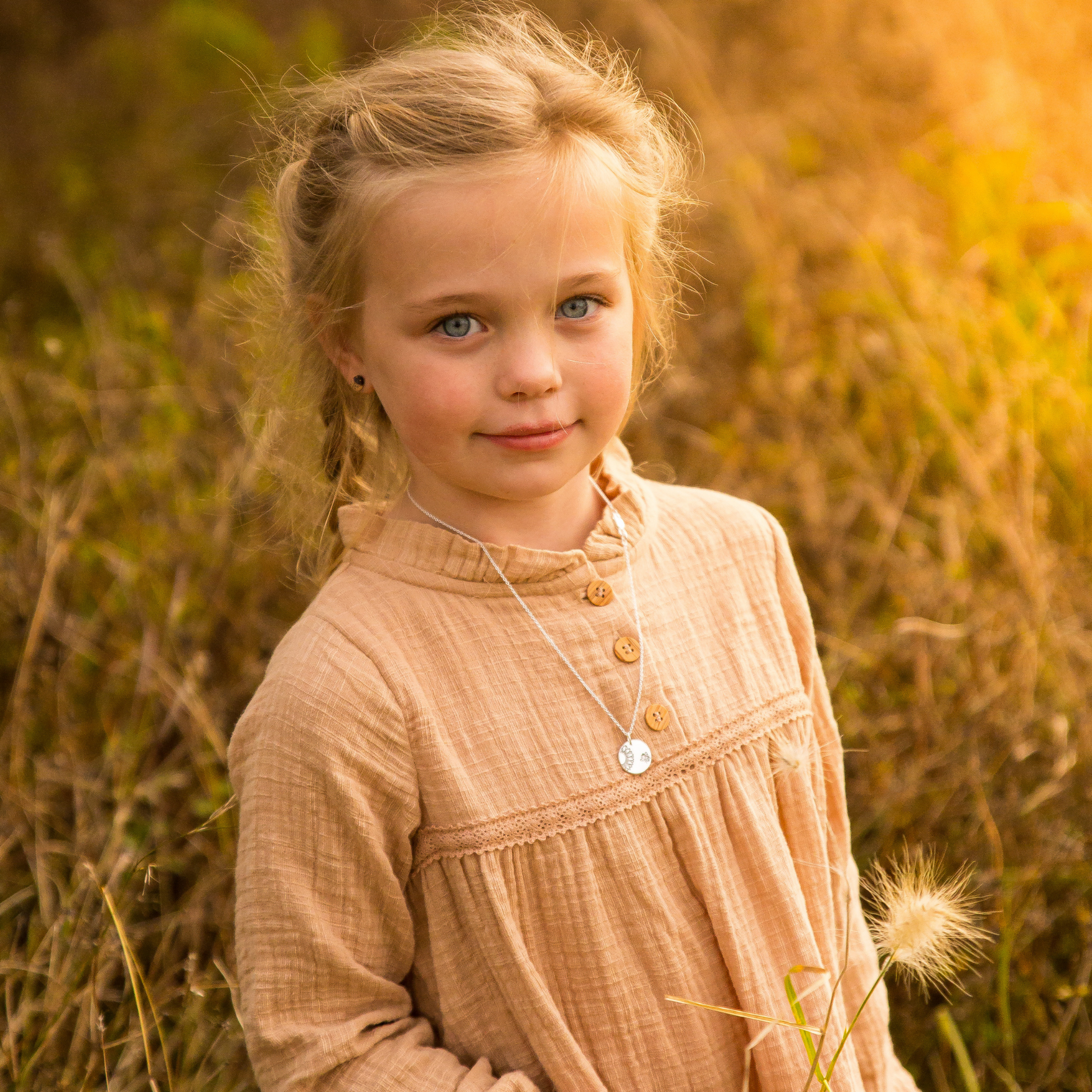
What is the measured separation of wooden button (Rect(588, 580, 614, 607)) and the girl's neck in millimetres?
69

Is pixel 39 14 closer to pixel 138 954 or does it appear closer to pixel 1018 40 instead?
pixel 1018 40

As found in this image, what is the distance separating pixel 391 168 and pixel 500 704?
564 mm

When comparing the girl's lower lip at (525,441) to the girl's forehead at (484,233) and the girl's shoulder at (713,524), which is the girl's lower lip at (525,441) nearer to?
the girl's forehead at (484,233)

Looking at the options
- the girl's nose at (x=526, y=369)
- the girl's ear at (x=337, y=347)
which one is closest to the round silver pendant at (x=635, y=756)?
the girl's nose at (x=526, y=369)

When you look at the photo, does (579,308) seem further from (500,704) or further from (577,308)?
(500,704)

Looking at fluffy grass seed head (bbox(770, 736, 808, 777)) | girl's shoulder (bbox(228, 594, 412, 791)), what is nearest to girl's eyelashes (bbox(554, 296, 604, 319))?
girl's shoulder (bbox(228, 594, 412, 791))

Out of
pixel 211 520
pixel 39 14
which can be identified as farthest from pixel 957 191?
pixel 39 14

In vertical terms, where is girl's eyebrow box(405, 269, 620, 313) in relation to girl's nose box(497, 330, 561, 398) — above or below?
above

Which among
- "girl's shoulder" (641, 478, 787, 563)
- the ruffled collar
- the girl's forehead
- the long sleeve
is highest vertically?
the girl's forehead

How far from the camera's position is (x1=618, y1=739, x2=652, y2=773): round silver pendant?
1.23 metres

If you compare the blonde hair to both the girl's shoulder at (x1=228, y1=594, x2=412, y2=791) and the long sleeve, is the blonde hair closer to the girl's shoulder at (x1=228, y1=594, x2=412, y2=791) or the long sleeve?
the girl's shoulder at (x1=228, y1=594, x2=412, y2=791)

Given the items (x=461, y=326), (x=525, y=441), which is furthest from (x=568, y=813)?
(x=461, y=326)

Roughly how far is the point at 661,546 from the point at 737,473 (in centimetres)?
178

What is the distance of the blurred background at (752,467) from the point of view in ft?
6.60
